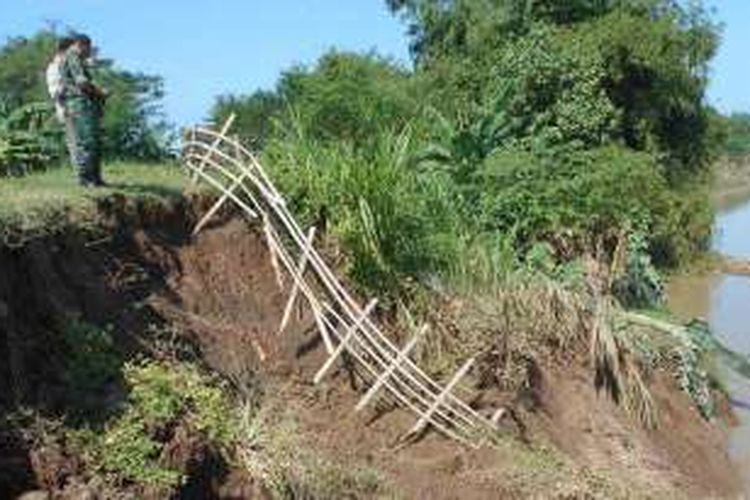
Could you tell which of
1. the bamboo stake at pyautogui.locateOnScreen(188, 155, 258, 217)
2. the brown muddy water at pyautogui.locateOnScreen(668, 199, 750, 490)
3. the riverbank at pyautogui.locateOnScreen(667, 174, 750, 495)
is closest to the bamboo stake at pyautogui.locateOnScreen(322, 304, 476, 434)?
the bamboo stake at pyautogui.locateOnScreen(188, 155, 258, 217)

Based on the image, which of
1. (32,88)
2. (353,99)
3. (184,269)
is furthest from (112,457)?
(32,88)

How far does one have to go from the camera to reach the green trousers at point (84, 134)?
11.2 meters

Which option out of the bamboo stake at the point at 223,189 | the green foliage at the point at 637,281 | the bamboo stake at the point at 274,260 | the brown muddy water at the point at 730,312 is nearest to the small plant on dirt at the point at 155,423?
the bamboo stake at the point at 274,260

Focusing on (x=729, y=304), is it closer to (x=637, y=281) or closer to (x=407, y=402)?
(x=637, y=281)

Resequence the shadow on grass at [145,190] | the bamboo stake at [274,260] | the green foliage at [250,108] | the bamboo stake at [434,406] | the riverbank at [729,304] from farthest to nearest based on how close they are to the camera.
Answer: the green foliage at [250,108]
the riverbank at [729,304]
the bamboo stake at [274,260]
the shadow on grass at [145,190]
the bamboo stake at [434,406]

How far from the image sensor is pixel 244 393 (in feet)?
34.7

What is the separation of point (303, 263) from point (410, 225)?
117 cm

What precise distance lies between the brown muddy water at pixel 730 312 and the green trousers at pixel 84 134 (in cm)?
709

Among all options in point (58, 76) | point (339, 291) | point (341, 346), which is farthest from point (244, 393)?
point (58, 76)

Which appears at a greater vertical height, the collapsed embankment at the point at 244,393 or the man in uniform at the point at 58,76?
the man in uniform at the point at 58,76

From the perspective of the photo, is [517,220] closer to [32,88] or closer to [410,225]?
[410,225]

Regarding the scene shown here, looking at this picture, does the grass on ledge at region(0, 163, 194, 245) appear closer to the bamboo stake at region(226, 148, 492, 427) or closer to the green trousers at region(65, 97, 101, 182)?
the green trousers at region(65, 97, 101, 182)

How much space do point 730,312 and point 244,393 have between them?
18.7 m

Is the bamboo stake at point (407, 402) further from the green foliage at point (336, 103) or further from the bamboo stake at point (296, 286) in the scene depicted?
the green foliage at point (336, 103)
